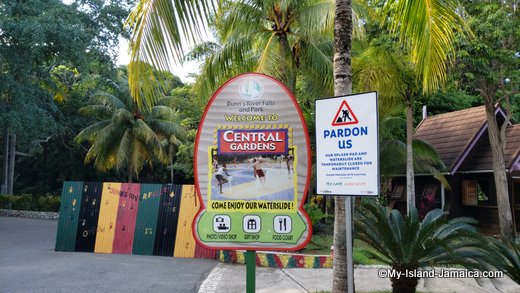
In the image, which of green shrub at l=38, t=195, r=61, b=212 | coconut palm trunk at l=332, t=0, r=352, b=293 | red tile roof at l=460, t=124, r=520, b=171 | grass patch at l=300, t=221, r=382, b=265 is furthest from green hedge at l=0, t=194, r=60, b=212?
coconut palm trunk at l=332, t=0, r=352, b=293

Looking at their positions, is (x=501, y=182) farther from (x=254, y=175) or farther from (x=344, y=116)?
(x=254, y=175)

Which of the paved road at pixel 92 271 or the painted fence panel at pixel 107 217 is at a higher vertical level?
the painted fence panel at pixel 107 217

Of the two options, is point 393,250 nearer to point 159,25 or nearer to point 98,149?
point 159,25

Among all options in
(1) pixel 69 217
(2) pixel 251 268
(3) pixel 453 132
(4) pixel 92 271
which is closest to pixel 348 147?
(2) pixel 251 268

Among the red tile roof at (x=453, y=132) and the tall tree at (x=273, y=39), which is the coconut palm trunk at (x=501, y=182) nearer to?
the red tile roof at (x=453, y=132)

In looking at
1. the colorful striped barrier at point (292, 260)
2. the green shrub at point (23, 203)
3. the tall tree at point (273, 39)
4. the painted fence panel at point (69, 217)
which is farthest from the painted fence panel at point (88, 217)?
the green shrub at point (23, 203)

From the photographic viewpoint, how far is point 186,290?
8.82 meters

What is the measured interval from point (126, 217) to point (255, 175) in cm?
1057

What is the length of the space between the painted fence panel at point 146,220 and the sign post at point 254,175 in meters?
9.79

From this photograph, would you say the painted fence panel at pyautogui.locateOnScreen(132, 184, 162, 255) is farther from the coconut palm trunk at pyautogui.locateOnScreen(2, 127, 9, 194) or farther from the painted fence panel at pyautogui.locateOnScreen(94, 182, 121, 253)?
the coconut palm trunk at pyautogui.locateOnScreen(2, 127, 9, 194)

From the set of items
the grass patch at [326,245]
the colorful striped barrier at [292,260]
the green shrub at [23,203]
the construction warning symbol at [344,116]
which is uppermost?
the construction warning symbol at [344,116]

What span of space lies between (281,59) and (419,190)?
39.7 feet

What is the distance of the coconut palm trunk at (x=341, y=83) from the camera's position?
18.6 ft

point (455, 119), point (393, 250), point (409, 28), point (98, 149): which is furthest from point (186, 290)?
point (98, 149)
